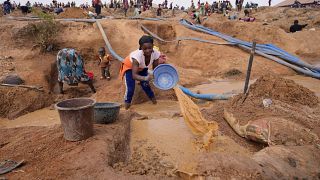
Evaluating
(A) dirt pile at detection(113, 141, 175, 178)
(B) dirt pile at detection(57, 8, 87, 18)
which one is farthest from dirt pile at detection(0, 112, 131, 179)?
(B) dirt pile at detection(57, 8, 87, 18)

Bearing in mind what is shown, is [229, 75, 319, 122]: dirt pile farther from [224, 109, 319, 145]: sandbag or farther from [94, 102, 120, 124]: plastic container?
[94, 102, 120, 124]: plastic container

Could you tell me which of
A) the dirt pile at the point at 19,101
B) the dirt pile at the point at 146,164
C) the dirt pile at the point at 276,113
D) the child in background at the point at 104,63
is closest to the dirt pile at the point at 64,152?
the dirt pile at the point at 146,164

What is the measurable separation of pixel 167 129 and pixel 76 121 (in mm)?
1482

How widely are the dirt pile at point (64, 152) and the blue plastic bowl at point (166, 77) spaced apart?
2.99 feet

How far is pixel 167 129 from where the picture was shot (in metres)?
4.39

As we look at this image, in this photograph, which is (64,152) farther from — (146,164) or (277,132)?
(277,132)

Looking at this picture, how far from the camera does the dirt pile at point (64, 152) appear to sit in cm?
281

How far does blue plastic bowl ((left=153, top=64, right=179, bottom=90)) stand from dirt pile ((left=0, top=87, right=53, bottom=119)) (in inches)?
135

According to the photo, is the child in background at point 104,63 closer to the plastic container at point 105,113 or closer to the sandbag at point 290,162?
the plastic container at point 105,113

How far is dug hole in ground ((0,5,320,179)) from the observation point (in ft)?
9.00

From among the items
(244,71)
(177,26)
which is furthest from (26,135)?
(177,26)

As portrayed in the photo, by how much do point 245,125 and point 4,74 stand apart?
6.27 m

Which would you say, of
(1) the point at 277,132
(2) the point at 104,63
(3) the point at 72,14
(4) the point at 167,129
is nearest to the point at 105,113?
(4) the point at 167,129

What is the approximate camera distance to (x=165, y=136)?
4109 millimetres
